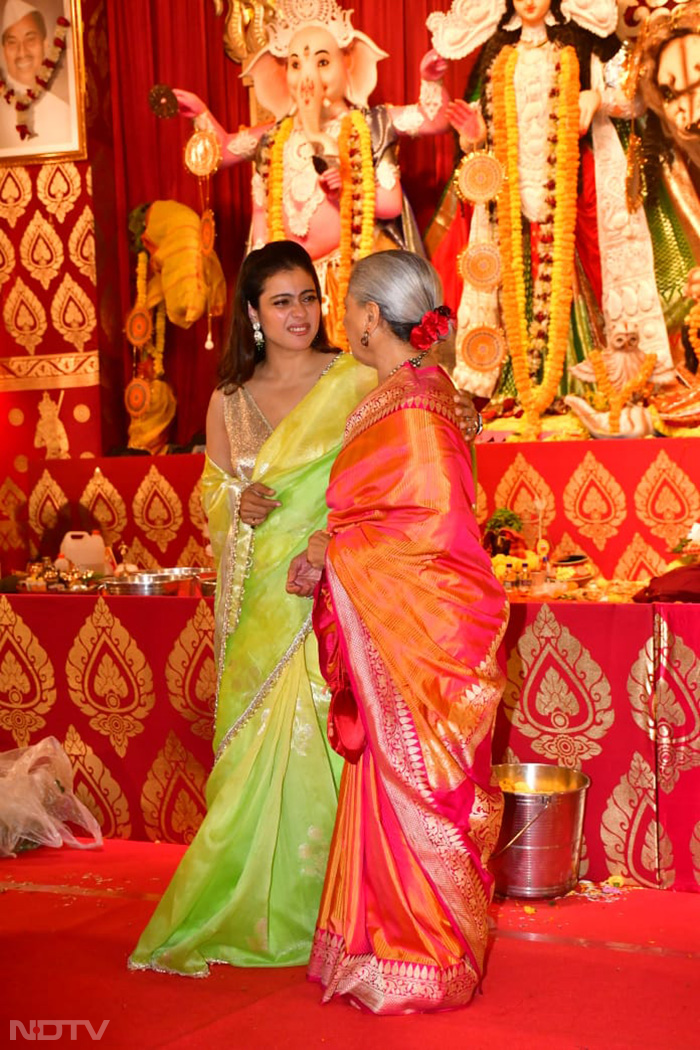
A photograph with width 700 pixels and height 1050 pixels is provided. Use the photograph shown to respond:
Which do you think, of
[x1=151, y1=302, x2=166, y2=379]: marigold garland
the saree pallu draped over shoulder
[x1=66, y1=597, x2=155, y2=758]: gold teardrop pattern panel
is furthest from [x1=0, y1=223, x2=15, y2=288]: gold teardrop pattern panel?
the saree pallu draped over shoulder

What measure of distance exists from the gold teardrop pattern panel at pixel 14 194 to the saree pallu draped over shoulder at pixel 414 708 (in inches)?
220

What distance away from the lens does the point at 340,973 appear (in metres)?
2.40

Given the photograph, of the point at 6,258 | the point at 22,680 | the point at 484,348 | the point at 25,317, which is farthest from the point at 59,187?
the point at 22,680

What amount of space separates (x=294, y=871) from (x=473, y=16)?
17.2 ft

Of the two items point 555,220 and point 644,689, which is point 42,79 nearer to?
point 555,220

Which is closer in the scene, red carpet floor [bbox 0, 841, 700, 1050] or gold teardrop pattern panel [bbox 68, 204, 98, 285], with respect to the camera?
red carpet floor [bbox 0, 841, 700, 1050]

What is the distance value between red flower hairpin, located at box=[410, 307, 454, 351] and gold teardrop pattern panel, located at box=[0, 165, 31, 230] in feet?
18.4

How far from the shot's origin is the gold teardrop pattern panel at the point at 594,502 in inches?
213

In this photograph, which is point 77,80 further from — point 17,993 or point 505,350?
point 17,993

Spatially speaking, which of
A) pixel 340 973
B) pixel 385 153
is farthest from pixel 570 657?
pixel 385 153

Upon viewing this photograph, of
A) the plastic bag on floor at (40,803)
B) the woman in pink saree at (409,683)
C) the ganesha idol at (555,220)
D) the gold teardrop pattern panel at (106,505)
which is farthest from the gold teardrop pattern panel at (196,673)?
the ganesha idol at (555,220)

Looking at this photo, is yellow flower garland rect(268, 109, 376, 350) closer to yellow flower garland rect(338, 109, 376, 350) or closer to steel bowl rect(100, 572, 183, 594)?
yellow flower garland rect(338, 109, 376, 350)

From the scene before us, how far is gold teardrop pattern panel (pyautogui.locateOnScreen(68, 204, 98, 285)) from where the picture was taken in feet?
23.8

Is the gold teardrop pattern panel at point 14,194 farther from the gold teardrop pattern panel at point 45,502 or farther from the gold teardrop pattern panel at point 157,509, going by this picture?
the gold teardrop pattern panel at point 157,509
